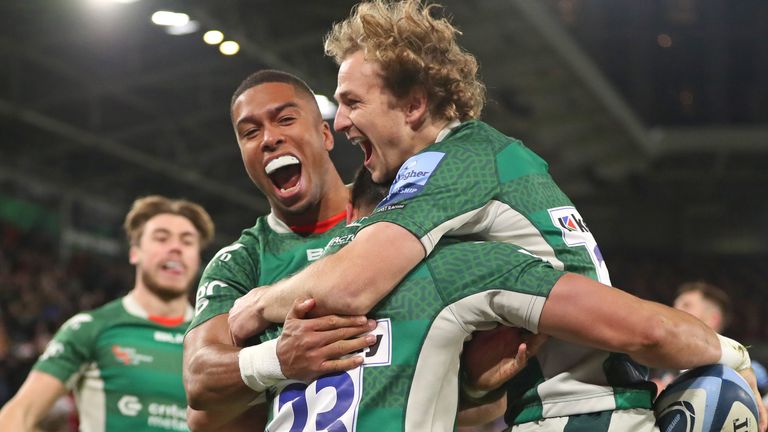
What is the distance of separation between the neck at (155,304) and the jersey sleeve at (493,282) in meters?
3.49

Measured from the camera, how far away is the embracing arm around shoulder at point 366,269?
8.32ft

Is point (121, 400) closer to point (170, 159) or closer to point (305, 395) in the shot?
point (305, 395)

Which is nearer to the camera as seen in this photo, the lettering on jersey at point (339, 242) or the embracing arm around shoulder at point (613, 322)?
the embracing arm around shoulder at point (613, 322)

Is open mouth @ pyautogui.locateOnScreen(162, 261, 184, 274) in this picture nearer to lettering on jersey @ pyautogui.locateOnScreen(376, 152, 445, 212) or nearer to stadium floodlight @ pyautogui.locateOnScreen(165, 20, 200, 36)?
lettering on jersey @ pyautogui.locateOnScreen(376, 152, 445, 212)

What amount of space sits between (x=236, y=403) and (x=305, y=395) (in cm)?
35

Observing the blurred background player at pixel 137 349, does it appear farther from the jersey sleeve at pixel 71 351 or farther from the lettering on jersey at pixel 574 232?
the lettering on jersey at pixel 574 232

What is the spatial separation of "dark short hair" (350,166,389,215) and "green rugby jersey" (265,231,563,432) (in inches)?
22.5

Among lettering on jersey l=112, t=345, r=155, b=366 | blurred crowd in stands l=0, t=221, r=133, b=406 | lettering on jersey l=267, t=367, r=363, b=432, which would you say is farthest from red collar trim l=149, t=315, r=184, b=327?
blurred crowd in stands l=0, t=221, r=133, b=406

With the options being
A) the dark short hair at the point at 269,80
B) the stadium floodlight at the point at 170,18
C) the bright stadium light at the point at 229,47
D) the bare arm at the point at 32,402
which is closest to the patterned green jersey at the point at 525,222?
the dark short hair at the point at 269,80

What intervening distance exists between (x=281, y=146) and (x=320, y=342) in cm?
116

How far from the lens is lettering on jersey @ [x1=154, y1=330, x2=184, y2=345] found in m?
5.63

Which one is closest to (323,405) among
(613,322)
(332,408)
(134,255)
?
(332,408)

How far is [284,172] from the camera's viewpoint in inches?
144

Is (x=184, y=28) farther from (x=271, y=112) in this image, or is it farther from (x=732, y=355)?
(x=732, y=355)
